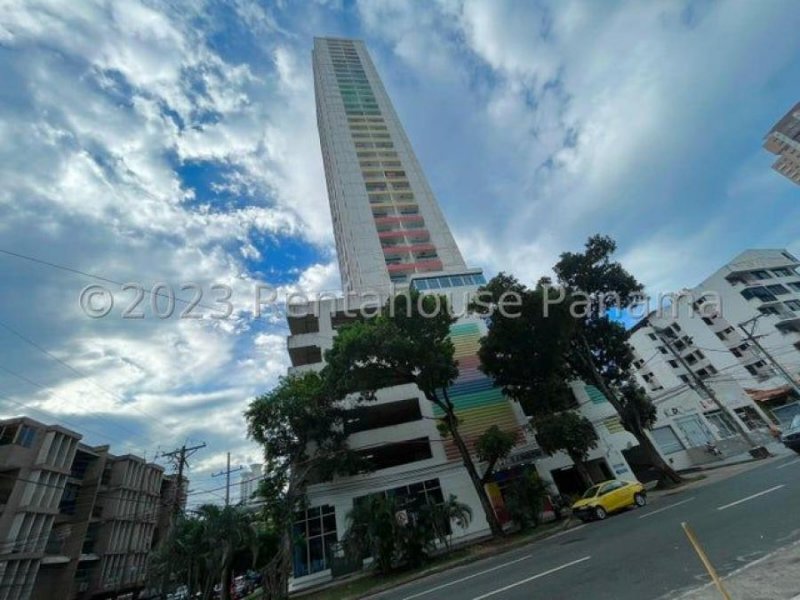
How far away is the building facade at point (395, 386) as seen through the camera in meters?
20.1

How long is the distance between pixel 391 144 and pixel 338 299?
1300 inches

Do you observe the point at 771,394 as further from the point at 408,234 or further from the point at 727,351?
the point at 408,234

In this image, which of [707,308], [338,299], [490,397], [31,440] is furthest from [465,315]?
[707,308]

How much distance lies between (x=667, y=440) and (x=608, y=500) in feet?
74.1

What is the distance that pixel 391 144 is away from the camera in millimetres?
52938

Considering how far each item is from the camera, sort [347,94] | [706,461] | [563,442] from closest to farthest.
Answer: [563,442] → [706,461] → [347,94]

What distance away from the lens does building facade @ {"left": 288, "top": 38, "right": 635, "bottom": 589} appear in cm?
2011

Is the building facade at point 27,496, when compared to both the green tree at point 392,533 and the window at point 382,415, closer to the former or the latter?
the window at point 382,415

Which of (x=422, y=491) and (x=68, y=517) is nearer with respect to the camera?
(x=422, y=491)

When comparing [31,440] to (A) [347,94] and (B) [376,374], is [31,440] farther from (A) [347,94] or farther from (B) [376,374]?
(A) [347,94]

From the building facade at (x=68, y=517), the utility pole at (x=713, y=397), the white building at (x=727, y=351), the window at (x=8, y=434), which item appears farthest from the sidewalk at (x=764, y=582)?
the window at (x=8, y=434)

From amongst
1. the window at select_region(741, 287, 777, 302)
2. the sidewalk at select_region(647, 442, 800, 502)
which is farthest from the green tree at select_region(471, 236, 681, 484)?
the window at select_region(741, 287, 777, 302)

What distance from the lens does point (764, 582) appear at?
188 inches

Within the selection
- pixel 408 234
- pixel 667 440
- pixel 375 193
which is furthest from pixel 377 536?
pixel 375 193
